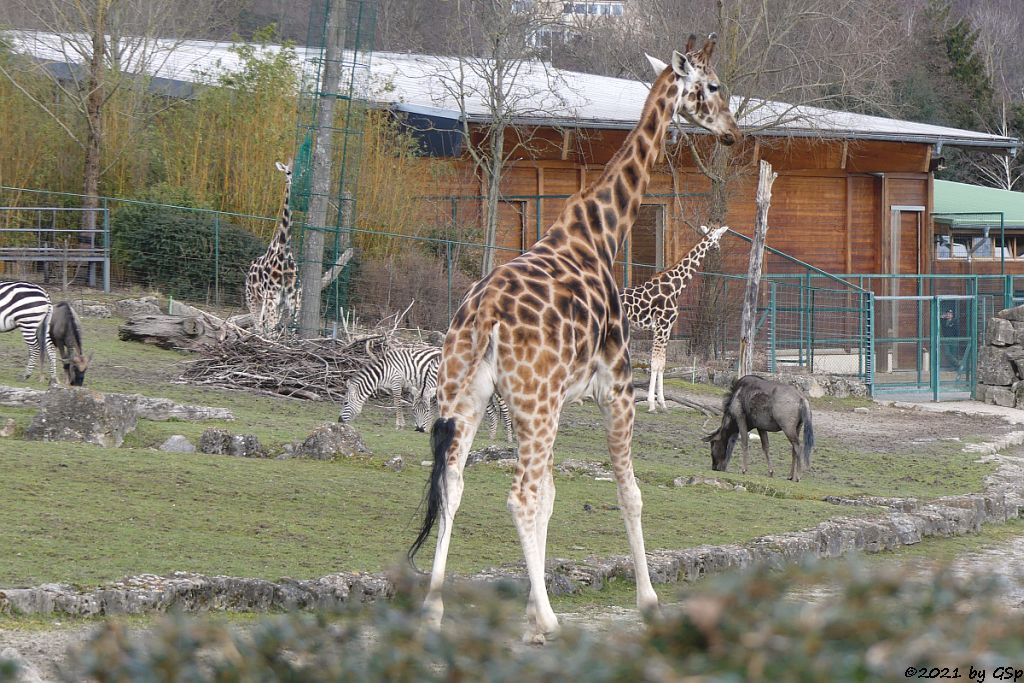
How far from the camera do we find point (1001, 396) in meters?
22.7

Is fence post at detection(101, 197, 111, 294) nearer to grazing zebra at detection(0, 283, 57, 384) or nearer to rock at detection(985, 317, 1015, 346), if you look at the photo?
grazing zebra at detection(0, 283, 57, 384)

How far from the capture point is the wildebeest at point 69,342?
563 inches

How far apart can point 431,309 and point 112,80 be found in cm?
1072

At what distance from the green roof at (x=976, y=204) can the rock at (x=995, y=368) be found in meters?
14.7

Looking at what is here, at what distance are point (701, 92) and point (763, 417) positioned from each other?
5.24 m

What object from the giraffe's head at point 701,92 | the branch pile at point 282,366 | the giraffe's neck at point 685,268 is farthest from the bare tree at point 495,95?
the giraffe's head at point 701,92

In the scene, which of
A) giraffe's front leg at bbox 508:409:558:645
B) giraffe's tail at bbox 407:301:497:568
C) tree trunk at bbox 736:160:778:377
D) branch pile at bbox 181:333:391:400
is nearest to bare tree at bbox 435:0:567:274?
tree trunk at bbox 736:160:778:377

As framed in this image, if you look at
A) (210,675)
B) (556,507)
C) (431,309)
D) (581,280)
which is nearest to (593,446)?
(556,507)

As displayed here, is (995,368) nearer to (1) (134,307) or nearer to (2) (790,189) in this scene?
(2) (790,189)

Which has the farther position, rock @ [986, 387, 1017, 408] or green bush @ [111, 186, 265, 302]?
green bush @ [111, 186, 265, 302]

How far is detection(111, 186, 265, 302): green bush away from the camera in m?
24.5

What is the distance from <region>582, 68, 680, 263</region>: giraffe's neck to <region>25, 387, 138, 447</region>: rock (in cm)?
538

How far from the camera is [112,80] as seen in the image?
28219 millimetres

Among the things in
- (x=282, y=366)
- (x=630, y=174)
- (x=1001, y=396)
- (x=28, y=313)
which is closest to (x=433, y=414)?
(x=282, y=366)
